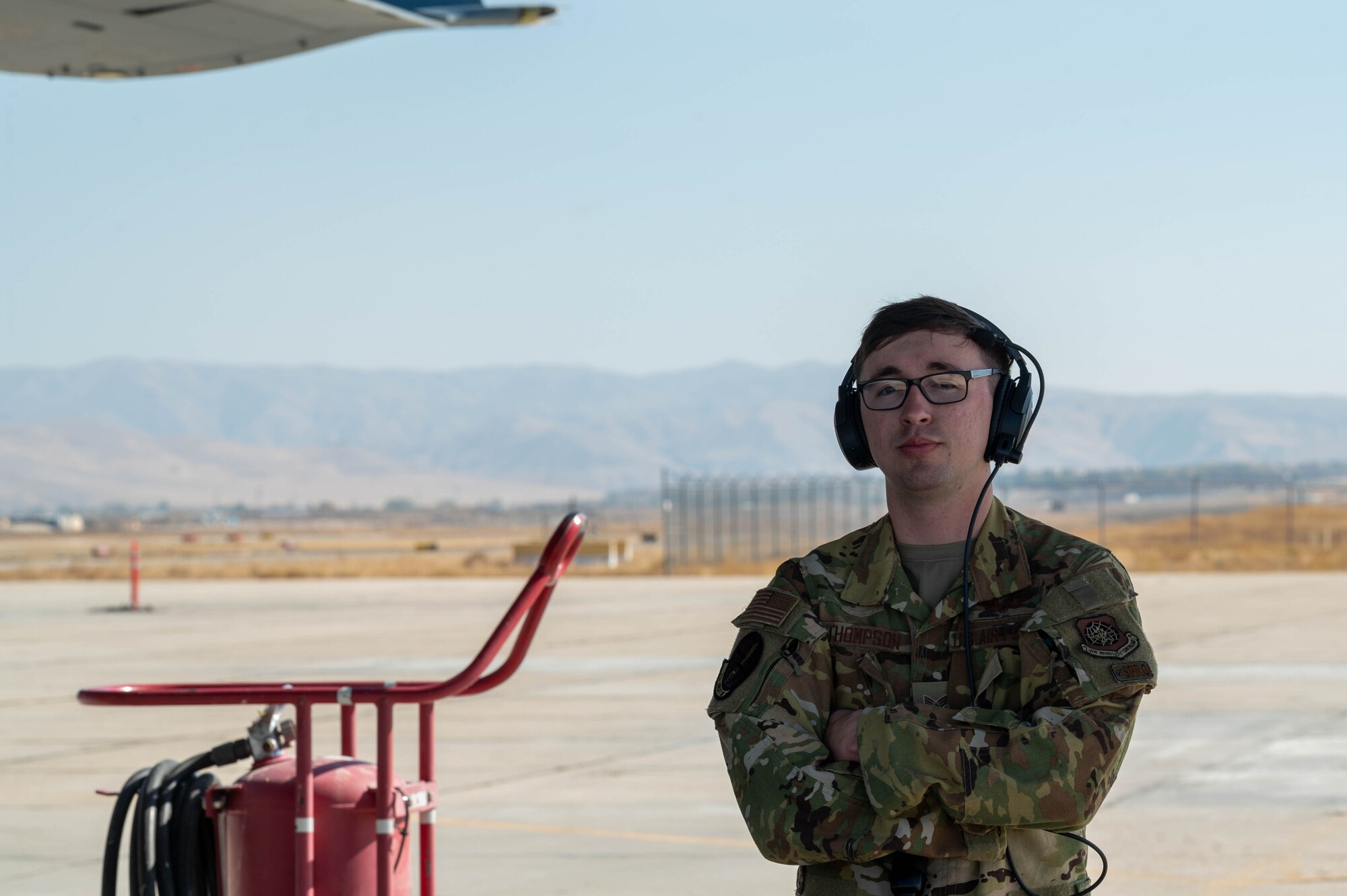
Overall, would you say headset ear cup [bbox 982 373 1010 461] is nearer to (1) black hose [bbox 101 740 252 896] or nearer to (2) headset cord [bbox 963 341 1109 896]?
(2) headset cord [bbox 963 341 1109 896]

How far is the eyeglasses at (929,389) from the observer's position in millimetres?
3023

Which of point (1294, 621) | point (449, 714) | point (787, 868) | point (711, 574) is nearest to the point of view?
point (787, 868)

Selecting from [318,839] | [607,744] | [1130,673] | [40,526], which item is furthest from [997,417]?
[40,526]

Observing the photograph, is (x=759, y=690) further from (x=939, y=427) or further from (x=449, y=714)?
(x=449, y=714)

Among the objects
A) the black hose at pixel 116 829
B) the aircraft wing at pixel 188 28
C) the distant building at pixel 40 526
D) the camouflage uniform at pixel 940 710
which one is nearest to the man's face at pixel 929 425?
the camouflage uniform at pixel 940 710

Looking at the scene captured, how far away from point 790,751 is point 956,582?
440 mm

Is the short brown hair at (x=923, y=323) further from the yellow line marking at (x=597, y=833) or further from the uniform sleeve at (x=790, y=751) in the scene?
the yellow line marking at (x=597, y=833)

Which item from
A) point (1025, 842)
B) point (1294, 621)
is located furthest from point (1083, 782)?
point (1294, 621)

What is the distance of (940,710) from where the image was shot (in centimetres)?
287

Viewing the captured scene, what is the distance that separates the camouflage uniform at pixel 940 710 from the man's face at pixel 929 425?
114mm

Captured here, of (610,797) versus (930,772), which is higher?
(930,772)

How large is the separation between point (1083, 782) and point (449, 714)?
38.0ft

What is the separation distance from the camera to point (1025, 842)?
2.92 metres

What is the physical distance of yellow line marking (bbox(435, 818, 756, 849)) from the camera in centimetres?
840
